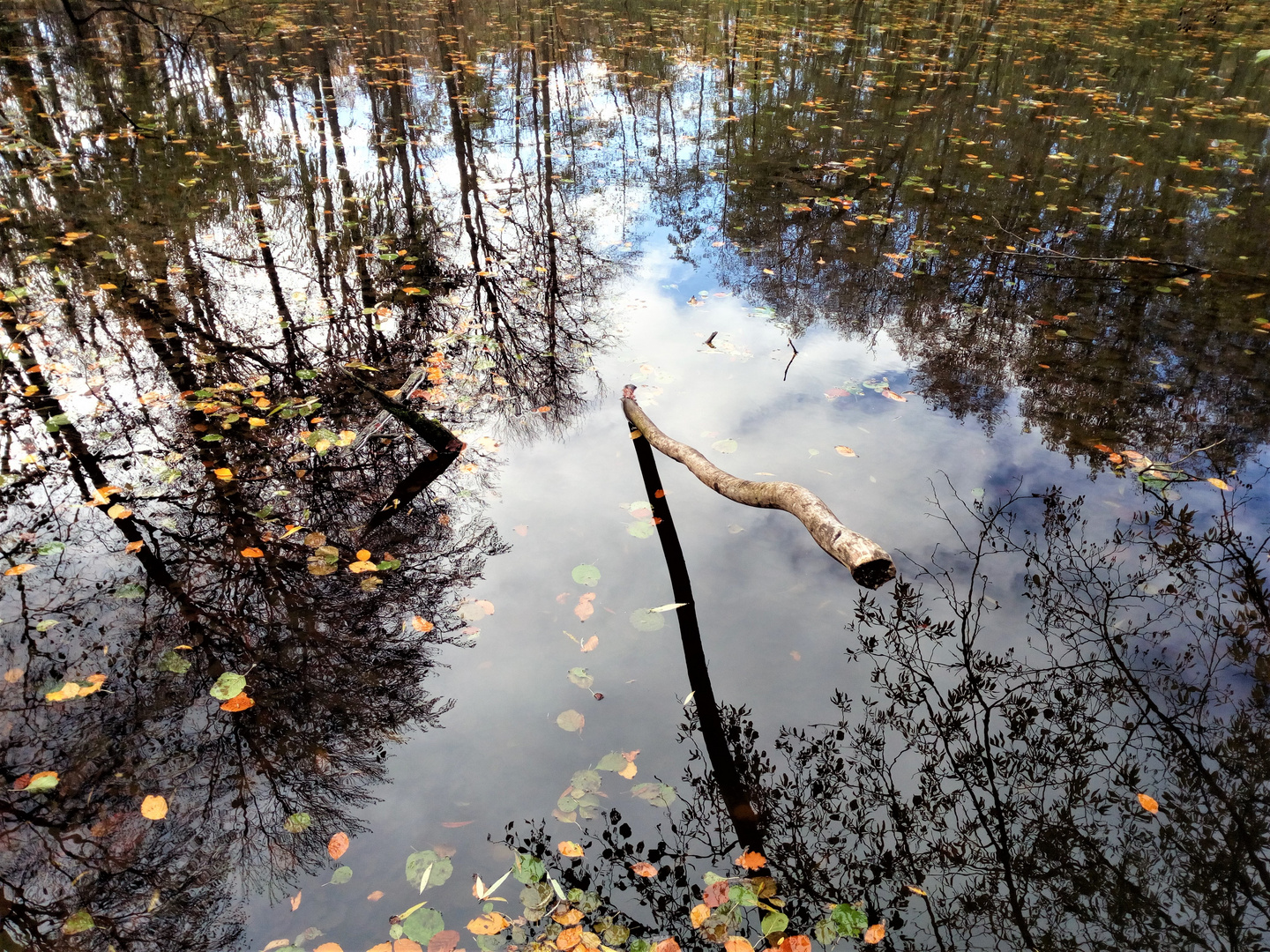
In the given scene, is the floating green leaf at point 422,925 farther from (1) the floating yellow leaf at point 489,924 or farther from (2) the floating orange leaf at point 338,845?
(2) the floating orange leaf at point 338,845

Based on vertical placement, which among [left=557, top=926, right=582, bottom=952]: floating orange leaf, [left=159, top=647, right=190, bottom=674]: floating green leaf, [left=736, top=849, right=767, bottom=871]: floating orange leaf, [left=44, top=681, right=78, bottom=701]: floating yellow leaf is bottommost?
[left=736, top=849, right=767, bottom=871]: floating orange leaf

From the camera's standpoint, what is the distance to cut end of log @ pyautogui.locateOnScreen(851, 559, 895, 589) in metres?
1.92

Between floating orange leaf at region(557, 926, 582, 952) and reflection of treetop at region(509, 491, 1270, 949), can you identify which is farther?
reflection of treetop at region(509, 491, 1270, 949)

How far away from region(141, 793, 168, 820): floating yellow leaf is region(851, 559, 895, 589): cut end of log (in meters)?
2.52

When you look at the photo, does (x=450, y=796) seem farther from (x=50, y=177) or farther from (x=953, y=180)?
(x=50, y=177)

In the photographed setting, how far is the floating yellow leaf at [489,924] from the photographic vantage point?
2.04m

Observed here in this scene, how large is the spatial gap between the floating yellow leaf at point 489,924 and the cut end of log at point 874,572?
1.45 meters

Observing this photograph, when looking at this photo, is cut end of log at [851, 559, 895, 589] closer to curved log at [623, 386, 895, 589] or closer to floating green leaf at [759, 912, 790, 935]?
curved log at [623, 386, 895, 589]

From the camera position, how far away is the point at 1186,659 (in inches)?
114

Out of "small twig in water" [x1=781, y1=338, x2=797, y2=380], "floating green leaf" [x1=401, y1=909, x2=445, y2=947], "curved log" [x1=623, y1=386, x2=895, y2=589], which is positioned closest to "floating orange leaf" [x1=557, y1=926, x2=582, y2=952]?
"floating green leaf" [x1=401, y1=909, x2=445, y2=947]

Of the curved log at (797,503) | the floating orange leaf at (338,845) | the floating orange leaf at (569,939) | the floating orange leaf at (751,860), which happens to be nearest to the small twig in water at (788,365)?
the curved log at (797,503)

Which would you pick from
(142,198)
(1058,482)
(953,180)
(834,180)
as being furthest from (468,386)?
(953,180)

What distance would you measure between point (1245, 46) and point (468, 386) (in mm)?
18917

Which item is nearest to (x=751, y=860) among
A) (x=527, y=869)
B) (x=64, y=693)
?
(x=527, y=869)
